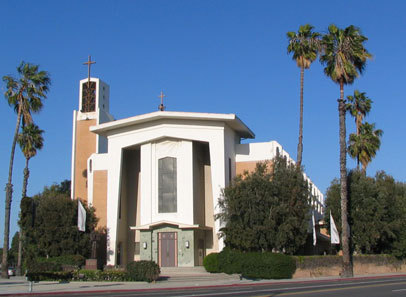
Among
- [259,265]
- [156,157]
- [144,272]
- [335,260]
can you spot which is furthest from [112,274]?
[335,260]

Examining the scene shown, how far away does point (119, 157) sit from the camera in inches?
1591

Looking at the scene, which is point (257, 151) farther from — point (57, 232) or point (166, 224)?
point (57, 232)

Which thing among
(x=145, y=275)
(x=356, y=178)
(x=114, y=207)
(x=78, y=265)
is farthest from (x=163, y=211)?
(x=356, y=178)

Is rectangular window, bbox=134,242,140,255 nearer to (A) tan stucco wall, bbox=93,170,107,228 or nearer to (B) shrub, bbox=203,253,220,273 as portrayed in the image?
(A) tan stucco wall, bbox=93,170,107,228

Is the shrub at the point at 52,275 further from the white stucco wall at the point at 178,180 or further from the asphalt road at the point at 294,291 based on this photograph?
the white stucco wall at the point at 178,180

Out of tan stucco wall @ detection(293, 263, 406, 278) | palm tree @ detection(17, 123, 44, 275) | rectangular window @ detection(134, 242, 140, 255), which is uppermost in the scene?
palm tree @ detection(17, 123, 44, 275)

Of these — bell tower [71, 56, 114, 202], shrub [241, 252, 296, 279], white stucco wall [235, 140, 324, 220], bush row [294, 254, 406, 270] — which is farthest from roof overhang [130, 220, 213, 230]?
bell tower [71, 56, 114, 202]

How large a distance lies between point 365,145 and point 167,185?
18801 millimetres

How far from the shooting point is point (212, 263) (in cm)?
3403

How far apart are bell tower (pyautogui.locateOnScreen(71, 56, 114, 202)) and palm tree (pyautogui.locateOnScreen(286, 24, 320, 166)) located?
19.4 metres

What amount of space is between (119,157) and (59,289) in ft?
58.1

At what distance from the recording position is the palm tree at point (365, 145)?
45.6 meters

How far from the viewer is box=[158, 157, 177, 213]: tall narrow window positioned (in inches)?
1508

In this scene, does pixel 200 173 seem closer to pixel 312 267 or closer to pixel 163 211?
pixel 163 211
